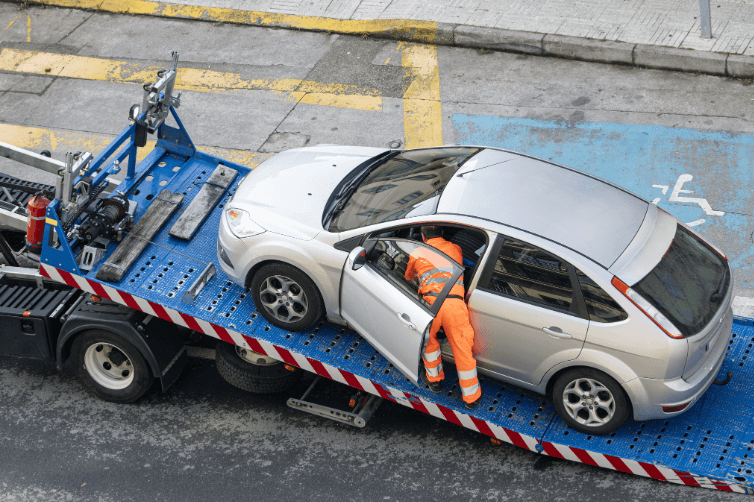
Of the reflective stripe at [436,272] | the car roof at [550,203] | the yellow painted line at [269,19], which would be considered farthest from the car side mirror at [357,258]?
the yellow painted line at [269,19]

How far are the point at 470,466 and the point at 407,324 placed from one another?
137 cm

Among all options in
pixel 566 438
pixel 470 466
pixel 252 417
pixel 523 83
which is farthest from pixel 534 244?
pixel 523 83

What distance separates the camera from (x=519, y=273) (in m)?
5.62

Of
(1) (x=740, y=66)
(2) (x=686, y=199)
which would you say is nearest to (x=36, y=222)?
(2) (x=686, y=199)

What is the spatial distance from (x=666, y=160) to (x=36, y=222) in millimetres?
6649

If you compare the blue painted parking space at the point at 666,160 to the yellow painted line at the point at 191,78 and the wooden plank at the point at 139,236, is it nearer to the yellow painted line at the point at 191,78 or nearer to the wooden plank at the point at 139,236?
the yellow painted line at the point at 191,78

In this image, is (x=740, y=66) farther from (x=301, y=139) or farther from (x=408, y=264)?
(x=408, y=264)

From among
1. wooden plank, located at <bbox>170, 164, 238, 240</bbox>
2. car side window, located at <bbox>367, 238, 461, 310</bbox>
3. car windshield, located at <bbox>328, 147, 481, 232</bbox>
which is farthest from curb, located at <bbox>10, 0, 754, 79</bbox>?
car side window, located at <bbox>367, 238, 461, 310</bbox>

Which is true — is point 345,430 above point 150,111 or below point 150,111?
below

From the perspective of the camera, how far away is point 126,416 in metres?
6.80

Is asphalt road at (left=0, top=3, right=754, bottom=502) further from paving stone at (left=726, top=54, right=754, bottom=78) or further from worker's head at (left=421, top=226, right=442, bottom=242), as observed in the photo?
worker's head at (left=421, top=226, right=442, bottom=242)

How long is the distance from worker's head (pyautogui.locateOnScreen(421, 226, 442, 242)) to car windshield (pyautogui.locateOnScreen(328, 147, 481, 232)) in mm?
138

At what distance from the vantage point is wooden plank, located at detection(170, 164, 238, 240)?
22.7 feet

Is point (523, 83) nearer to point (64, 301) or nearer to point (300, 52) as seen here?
point (300, 52)
